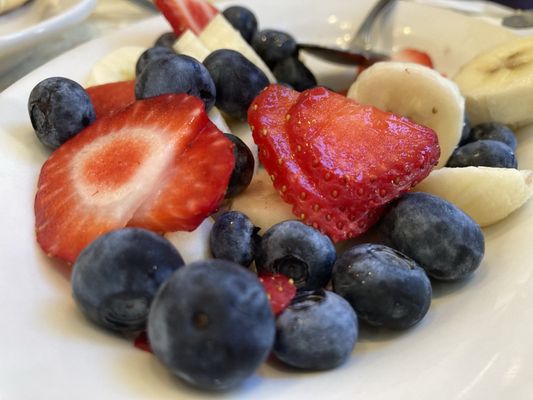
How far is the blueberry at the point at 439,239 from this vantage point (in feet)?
2.97

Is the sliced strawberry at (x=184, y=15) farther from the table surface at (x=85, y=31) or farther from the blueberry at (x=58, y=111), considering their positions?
the blueberry at (x=58, y=111)

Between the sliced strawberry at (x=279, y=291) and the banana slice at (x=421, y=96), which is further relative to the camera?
the banana slice at (x=421, y=96)

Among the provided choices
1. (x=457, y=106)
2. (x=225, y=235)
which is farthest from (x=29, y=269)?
(x=457, y=106)

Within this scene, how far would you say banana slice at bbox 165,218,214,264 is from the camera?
915mm

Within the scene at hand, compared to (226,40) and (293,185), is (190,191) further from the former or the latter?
(226,40)

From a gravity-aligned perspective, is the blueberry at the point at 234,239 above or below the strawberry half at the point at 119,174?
below

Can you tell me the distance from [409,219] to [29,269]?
0.58 m

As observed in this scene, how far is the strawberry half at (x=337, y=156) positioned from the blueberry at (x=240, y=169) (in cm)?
4

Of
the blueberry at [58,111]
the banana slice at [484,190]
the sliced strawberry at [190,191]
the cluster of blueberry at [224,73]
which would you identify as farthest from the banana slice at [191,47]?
the banana slice at [484,190]

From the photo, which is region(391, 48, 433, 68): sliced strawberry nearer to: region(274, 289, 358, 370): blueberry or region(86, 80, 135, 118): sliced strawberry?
region(86, 80, 135, 118): sliced strawberry

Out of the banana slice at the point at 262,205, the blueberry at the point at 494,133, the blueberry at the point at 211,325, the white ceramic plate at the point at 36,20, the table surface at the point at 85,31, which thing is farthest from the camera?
the table surface at the point at 85,31

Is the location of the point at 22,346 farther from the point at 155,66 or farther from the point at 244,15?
the point at 244,15

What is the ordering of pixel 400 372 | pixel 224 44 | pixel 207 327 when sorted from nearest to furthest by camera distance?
pixel 207 327
pixel 400 372
pixel 224 44

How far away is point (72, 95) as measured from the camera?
3.49ft
